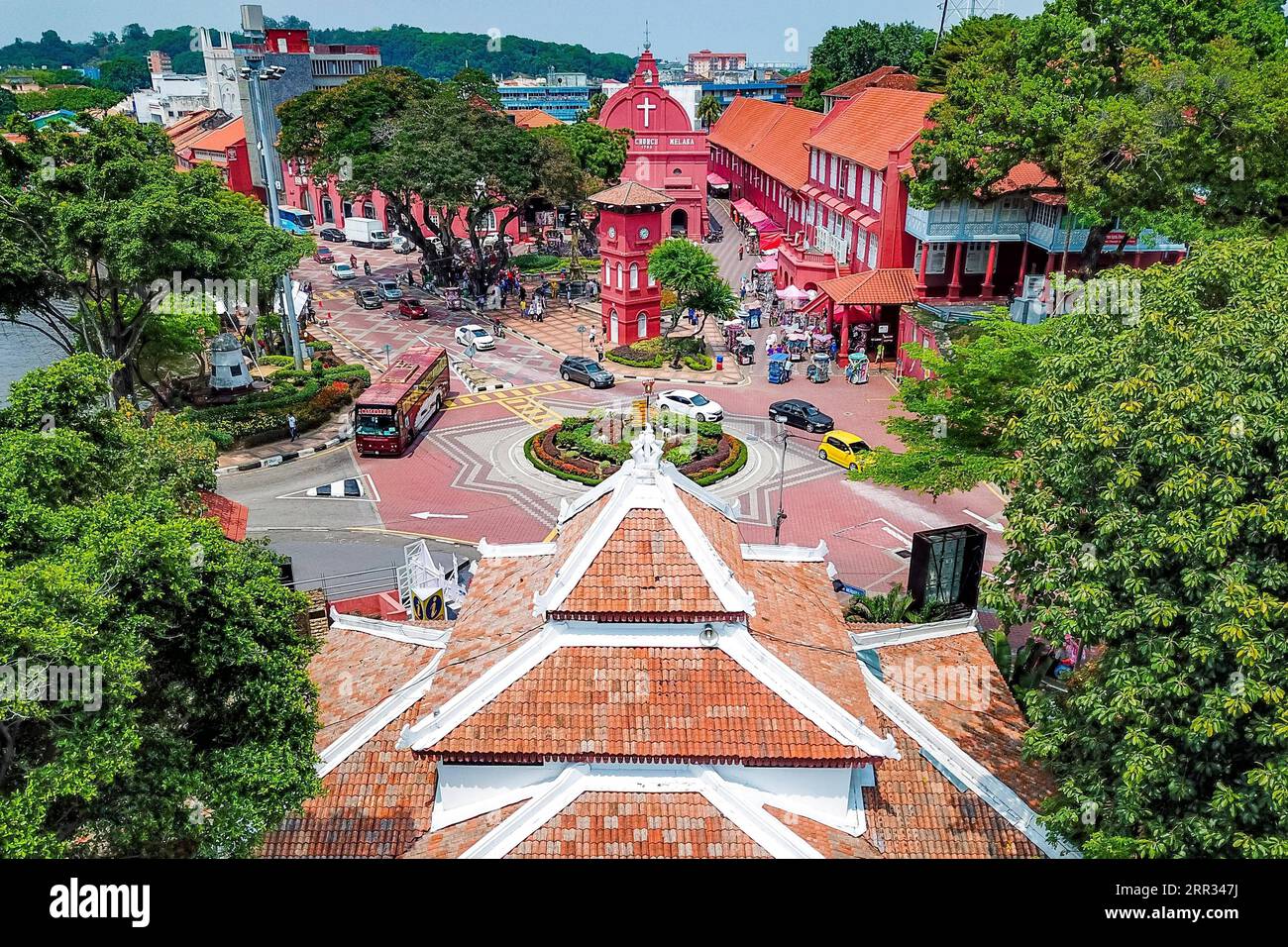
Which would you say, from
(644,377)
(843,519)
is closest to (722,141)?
(644,377)

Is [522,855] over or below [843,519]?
over

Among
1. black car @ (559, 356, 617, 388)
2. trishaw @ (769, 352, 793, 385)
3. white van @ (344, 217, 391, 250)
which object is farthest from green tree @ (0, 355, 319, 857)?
white van @ (344, 217, 391, 250)

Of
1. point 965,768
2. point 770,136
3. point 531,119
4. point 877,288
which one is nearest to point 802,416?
point 877,288

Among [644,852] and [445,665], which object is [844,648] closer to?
[644,852]

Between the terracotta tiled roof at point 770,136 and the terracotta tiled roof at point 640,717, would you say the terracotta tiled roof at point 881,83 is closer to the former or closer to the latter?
the terracotta tiled roof at point 770,136

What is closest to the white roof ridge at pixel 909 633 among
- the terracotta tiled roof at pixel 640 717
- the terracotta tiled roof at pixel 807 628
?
the terracotta tiled roof at pixel 807 628

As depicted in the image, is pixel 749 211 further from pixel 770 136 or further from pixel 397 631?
pixel 397 631
